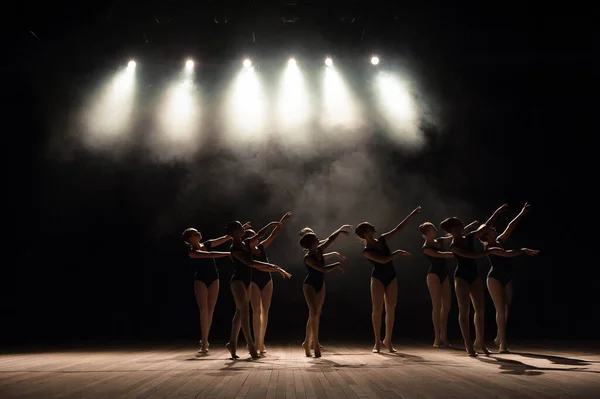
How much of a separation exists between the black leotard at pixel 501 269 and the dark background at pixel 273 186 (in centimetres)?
320

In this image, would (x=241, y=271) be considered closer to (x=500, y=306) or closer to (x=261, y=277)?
(x=261, y=277)

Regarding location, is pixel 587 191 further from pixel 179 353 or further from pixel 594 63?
pixel 179 353

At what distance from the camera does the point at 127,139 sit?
906cm

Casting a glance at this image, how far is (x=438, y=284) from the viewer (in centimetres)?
626

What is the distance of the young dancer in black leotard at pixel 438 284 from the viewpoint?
612 centimetres

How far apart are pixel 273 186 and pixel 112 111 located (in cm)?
301

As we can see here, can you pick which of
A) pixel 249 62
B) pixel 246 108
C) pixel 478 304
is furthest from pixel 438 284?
pixel 249 62

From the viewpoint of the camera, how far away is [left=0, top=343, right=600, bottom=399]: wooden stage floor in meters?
3.03

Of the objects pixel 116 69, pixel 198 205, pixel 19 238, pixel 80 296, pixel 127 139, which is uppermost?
pixel 116 69

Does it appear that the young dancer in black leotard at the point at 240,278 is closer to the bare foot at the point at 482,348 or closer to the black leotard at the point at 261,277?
the black leotard at the point at 261,277

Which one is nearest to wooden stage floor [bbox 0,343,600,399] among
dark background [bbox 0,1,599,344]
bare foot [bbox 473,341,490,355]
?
bare foot [bbox 473,341,490,355]

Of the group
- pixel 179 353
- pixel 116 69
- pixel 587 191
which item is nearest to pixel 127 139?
pixel 116 69

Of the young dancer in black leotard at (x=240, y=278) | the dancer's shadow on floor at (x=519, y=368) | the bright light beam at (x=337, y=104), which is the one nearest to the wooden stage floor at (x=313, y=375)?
the dancer's shadow on floor at (x=519, y=368)

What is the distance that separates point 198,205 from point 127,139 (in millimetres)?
1643
